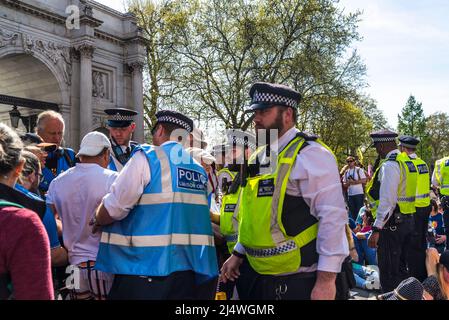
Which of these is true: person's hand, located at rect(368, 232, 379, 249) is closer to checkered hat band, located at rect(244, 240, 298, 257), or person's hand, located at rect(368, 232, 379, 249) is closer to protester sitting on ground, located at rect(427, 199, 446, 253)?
protester sitting on ground, located at rect(427, 199, 446, 253)

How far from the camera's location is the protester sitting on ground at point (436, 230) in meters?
8.08

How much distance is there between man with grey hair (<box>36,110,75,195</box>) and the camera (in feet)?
15.0

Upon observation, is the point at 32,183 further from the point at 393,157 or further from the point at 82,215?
the point at 393,157

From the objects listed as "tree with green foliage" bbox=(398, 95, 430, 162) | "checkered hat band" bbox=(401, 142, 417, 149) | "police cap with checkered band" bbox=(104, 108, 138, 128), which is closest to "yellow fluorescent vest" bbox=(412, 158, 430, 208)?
"checkered hat band" bbox=(401, 142, 417, 149)

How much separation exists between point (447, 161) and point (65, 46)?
49.6 ft

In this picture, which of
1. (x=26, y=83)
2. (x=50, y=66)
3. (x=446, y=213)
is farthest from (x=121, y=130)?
(x=26, y=83)

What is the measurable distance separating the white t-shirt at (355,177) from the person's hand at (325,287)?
10.8 metres

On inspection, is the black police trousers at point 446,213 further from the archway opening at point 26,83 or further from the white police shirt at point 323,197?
the archway opening at point 26,83

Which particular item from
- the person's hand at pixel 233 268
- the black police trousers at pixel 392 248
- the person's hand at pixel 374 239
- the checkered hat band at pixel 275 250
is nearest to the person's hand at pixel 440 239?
the black police trousers at pixel 392 248

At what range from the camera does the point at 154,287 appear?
2.82 metres

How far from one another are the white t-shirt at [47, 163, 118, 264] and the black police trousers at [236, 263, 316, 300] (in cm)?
132

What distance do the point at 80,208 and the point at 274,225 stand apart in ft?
5.35

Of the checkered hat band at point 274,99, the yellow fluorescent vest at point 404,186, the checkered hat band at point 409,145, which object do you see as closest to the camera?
the checkered hat band at point 274,99
